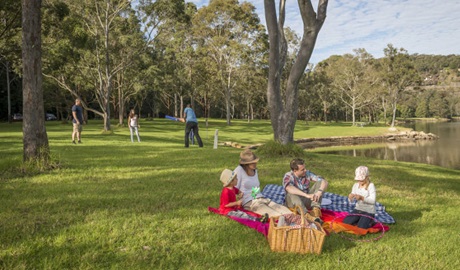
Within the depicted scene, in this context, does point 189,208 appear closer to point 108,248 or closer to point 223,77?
point 108,248

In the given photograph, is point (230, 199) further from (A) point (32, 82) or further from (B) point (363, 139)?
(B) point (363, 139)

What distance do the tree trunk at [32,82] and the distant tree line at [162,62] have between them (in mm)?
7453

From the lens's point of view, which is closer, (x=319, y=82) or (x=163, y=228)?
(x=163, y=228)

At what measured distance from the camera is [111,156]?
37.5ft

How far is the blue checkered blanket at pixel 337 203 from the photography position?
5.29 metres

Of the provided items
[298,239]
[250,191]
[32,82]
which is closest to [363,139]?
[250,191]

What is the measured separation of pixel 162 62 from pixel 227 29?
→ 1028 cm

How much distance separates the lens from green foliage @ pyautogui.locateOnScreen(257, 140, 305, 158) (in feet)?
38.8

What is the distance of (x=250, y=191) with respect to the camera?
224 inches

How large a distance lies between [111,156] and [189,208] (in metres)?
6.78

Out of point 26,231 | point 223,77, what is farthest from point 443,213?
point 223,77

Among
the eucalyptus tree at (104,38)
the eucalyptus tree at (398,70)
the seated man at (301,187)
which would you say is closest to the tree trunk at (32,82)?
the seated man at (301,187)

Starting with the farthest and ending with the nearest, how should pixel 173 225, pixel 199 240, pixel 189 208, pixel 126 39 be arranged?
pixel 126 39 → pixel 189 208 → pixel 173 225 → pixel 199 240

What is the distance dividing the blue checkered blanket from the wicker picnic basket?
1.79 metres
